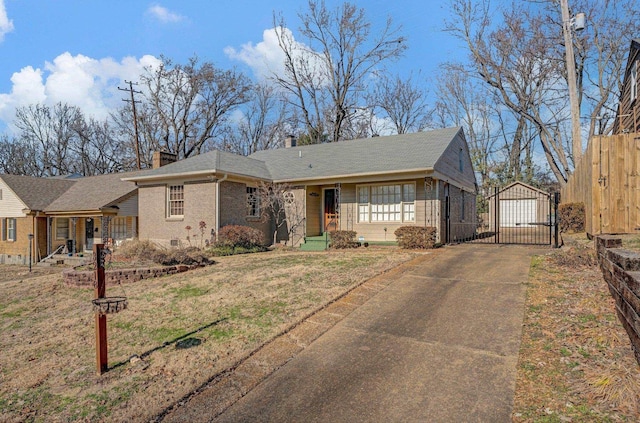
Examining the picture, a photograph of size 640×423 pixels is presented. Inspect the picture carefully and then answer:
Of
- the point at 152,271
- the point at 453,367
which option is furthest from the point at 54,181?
the point at 453,367

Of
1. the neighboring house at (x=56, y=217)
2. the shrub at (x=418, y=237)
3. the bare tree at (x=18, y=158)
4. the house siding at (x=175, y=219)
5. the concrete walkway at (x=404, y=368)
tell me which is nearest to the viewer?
the concrete walkway at (x=404, y=368)

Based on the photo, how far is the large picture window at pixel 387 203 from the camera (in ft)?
47.4

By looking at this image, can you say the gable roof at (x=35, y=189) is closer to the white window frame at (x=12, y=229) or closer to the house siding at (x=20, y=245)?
the house siding at (x=20, y=245)

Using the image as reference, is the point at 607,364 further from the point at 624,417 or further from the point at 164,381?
the point at 164,381

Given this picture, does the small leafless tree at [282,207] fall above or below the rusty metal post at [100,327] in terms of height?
above

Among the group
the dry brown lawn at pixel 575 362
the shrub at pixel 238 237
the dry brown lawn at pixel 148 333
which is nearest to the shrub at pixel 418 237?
the dry brown lawn at pixel 148 333

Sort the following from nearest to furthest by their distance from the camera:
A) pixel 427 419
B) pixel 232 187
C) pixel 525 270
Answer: pixel 427 419
pixel 525 270
pixel 232 187

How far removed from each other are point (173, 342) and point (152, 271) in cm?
581

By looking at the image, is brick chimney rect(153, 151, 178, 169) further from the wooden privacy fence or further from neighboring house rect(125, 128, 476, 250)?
the wooden privacy fence

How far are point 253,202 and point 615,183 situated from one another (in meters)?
12.7

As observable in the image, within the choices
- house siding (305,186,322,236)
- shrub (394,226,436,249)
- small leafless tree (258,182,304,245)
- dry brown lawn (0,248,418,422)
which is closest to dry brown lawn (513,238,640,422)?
dry brown lawn (0,248,418,422)

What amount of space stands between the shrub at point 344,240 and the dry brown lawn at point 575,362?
865 cm

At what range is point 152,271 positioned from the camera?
10.5 metres

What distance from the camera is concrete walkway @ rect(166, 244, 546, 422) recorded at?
3.35m
